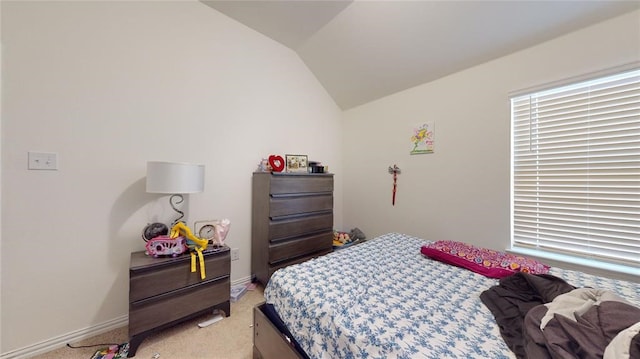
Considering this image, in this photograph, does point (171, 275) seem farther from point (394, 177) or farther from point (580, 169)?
point (580, 169)

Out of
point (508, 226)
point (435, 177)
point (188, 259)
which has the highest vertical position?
point (435, 177)

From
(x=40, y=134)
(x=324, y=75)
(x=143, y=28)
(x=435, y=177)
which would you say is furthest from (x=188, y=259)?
(x=324, y=75)

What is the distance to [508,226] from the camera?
2.03 meters

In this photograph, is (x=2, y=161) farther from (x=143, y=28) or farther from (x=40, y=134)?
(x=143, y=28)

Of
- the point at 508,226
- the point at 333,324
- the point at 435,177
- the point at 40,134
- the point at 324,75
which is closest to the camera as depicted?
the point at 333,324

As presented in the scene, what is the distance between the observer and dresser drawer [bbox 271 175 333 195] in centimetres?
229

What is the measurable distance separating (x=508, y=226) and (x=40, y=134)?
145 inches

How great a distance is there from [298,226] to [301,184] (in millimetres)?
468

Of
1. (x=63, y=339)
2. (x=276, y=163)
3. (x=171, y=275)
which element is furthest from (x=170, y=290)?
(x=276, y=163)

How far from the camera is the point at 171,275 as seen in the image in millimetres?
1606

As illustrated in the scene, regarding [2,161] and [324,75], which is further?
[324,75]

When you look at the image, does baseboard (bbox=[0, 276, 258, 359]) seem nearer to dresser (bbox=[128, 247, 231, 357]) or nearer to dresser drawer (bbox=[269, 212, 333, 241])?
dresser (bbox=[128, 247, 231, 357])

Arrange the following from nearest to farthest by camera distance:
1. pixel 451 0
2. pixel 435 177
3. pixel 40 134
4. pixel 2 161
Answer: pixel 2 161 → pixel 40 134 → pixel 451 0 → pixel 435 177

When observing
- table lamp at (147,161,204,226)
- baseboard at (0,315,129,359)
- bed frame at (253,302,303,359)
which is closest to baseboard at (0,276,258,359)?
baseboard at (0,315,129,359)
